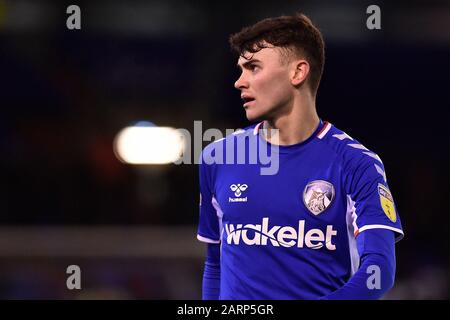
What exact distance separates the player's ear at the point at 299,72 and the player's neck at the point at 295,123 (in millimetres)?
88

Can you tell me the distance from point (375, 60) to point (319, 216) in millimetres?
5766

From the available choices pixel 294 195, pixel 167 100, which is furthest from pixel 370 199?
pixel 167 100

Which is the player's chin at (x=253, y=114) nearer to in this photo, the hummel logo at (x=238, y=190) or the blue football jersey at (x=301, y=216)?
the blue football jersey at (x=301, y=216)

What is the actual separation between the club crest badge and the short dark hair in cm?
56

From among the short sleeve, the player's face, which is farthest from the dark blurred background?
the short sleeve

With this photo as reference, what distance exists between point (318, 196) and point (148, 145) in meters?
5.61

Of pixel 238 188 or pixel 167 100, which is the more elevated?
pixel 167 100

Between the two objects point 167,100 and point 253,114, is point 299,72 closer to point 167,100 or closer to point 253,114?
point 253,114

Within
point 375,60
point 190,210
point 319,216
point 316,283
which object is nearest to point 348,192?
→ point 319,216

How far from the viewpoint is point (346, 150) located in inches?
130
